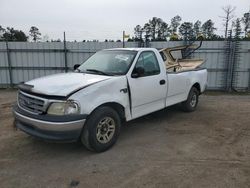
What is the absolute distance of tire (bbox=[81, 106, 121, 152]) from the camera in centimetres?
372

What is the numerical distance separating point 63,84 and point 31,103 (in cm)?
60

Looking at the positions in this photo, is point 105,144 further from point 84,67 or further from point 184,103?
point 184,103

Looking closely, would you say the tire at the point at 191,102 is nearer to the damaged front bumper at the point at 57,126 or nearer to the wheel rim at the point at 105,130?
the wheel rim at the point at 105,130

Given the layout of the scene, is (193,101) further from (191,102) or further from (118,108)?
(118,108)

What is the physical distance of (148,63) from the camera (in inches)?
196

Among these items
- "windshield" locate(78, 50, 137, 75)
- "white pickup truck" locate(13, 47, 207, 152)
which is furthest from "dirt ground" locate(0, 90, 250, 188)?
"windshield" locate(78, 50, 137, 75)

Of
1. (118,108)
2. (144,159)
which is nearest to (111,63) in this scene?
(118,108)

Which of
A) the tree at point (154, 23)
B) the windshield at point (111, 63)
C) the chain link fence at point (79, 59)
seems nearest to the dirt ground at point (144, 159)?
the windshield at point (111, 63)

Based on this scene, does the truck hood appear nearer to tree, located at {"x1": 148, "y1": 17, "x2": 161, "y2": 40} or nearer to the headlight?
the headlight

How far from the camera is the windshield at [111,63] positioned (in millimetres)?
4500

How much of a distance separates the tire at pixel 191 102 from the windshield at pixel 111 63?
95.7 inches

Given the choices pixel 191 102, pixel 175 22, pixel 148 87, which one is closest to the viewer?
pixel 148 87

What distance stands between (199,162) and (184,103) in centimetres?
292

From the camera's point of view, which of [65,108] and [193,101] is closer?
[65,108]
